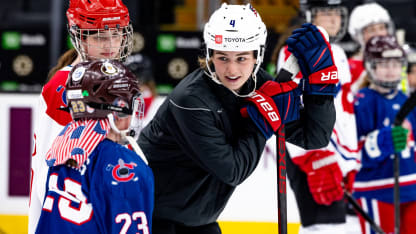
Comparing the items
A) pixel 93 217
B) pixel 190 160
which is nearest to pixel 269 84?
pixel 190 160

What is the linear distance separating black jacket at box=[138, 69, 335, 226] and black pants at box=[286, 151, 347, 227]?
0.75 metres

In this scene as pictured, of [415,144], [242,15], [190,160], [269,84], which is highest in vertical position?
[242,15]

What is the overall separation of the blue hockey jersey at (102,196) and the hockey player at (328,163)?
135cm

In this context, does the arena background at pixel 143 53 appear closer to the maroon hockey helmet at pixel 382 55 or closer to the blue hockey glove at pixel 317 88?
the maroon hockey helmet at pixel 382 55

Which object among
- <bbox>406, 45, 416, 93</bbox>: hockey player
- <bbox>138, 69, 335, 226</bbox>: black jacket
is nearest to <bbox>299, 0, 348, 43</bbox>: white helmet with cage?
<bbox>138, 69, 335, 226</bbox>: black jacket

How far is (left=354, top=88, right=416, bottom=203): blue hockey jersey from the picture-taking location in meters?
3.64

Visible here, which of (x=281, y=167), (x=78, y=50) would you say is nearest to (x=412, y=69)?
(x=281, y=167)

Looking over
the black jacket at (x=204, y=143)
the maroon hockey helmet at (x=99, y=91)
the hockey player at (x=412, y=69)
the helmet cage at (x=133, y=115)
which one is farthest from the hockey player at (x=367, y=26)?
the maroon hockey helmet at (x=99, y=91)

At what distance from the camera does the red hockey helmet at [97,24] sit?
234 cm

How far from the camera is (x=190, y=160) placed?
2.34 metres

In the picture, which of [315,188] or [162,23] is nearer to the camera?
[315,188]

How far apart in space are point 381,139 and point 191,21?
3929 mm

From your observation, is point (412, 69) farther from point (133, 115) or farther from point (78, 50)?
point (133, 115)

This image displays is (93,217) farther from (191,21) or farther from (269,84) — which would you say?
(191,21)
